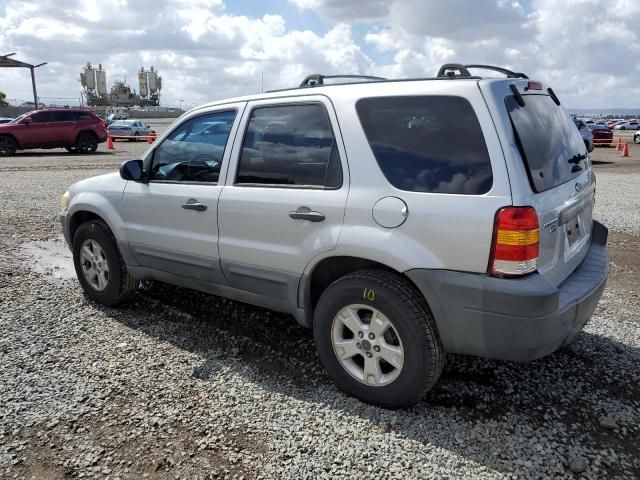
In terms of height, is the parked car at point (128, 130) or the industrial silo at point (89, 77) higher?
the industrial silo at point (89, 77)

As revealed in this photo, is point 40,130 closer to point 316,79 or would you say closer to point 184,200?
point 184,200

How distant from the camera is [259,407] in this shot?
3090mm

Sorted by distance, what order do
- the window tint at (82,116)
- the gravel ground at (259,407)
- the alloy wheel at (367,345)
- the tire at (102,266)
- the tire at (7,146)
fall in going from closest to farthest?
1. the gravel ground at (259,407)
2. the alloy wheel at (367,345)
3. the tire at (102,266)
4. the tire at (7,146)
5. the window tint at (82,116)

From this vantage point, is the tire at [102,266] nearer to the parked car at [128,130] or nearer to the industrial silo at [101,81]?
the parked car at [128,130]

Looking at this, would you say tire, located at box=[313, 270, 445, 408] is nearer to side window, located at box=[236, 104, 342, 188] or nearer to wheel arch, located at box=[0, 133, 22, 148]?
side window, located at box=[236, 104, 342, 188]

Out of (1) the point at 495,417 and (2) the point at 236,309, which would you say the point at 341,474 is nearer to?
(1) the point at 495,417

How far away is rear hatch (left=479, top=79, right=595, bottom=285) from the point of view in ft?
Result: 8.49

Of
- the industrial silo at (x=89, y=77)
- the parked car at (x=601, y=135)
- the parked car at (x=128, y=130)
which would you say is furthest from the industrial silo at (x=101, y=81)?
the parked car at (x=601, y=135)

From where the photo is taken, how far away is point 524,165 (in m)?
2.61

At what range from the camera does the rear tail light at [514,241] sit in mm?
2506

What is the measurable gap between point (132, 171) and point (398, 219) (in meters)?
2.30

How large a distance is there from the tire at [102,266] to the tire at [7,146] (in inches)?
728

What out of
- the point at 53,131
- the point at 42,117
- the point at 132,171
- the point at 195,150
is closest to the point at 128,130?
the point at 53,131

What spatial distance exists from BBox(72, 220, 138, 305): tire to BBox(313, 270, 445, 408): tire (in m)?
2.08
